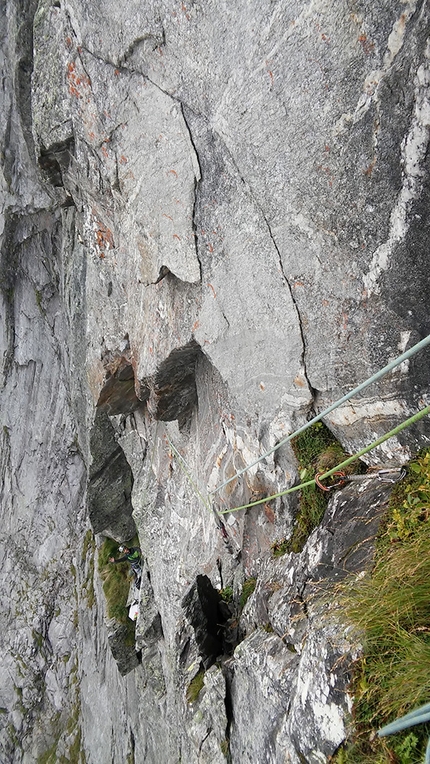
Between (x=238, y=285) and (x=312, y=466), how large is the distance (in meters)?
2.28

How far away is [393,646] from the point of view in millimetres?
3551

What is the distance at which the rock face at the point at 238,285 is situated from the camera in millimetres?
4508

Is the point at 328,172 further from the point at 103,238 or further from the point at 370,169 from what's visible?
the point at 103,238

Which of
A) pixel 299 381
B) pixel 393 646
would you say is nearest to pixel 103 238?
pixel 299 381

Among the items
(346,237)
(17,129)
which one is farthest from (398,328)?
(17,129)

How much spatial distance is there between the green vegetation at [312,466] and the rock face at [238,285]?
24 centimetres

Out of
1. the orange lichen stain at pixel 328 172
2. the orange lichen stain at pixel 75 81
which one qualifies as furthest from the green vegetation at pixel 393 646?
the orange lichen stain at pixel 75 81

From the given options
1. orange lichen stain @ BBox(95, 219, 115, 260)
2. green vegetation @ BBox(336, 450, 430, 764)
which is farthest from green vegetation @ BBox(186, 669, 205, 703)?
orange lichen stain @ BBox(95, 219, 115, 260)

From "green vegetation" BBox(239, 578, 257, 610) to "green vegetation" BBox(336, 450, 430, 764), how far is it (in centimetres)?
304

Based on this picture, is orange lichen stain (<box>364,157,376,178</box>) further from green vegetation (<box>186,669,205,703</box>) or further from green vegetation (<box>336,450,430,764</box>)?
green vegetation (<box>186,669,205,703</box>)

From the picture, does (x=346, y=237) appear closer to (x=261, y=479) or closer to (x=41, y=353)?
(x=261, y=479)

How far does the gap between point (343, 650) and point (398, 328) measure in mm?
2756

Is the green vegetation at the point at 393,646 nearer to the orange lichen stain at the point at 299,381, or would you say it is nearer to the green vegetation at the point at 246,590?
the orange lichen stain at the point at 299,381

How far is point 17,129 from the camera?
12.6 meters
